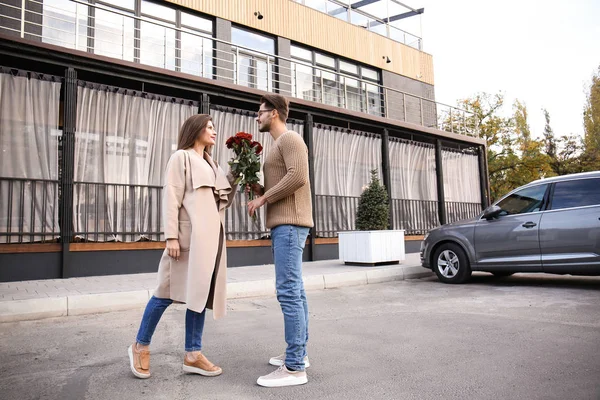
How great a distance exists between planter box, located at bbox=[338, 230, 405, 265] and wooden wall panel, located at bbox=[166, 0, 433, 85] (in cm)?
790

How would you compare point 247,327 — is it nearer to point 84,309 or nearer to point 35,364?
point 35,364

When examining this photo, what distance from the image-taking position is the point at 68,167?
8.30 meters

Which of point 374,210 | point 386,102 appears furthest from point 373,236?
point 386,102

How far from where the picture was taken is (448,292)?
6832mm

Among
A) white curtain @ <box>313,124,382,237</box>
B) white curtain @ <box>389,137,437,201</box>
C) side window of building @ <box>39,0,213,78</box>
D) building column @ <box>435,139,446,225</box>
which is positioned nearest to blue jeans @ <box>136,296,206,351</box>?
side window of building @ <box>39,0,213,78</box>

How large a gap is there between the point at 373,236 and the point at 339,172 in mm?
3711

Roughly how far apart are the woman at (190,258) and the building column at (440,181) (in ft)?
44.2

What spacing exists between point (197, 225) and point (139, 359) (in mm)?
981

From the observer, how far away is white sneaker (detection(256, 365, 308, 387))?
277 centimetres

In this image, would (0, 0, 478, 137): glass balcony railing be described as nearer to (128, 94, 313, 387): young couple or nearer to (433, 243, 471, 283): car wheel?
(433, 243, 471, 283): car wheel

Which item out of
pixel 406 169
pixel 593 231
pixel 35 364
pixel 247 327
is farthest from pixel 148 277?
pixel 406 169

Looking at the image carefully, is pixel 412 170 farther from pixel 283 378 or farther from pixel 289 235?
pixel 283 378

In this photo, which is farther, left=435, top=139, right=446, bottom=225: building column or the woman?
left=435, top=139, right=446, bottom=225: building column

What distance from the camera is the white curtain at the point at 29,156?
26.0 feet
